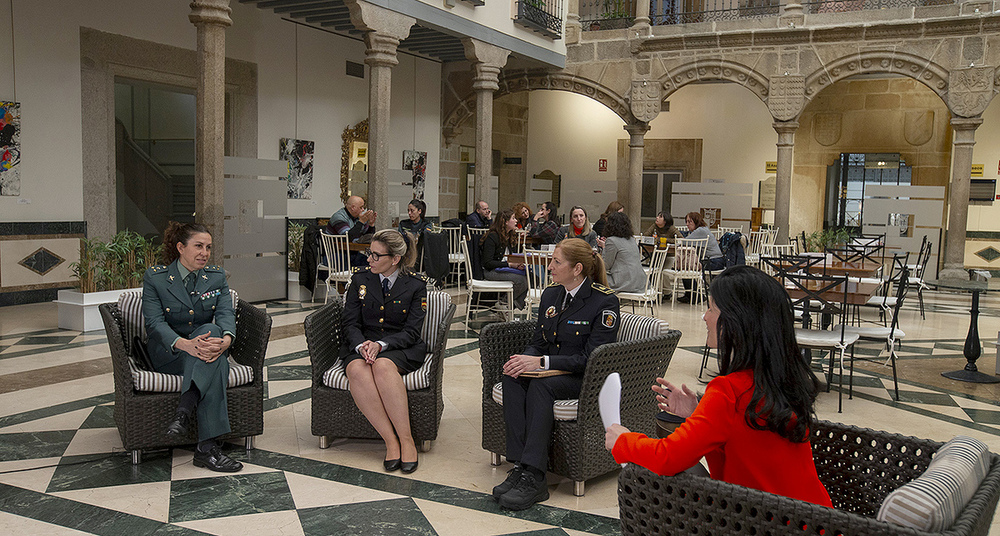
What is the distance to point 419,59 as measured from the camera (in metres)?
13.8

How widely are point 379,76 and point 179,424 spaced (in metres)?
6.42

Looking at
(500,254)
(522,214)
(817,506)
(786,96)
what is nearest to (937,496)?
(817,506)

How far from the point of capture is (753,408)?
1.80 meters

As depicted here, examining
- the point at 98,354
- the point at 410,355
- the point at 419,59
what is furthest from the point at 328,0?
the point at 410,355

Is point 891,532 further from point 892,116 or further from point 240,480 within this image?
point 892,116

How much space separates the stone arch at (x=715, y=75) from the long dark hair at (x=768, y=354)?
11.1 m

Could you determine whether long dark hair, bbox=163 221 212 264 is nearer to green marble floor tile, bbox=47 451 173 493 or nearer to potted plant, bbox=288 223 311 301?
green marble floor tile, bbox=47 451 173 493

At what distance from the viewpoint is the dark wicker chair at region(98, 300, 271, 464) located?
3.46 meters

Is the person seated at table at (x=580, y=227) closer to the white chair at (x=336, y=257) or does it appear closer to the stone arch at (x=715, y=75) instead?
the white chair at (x=336, y=257)

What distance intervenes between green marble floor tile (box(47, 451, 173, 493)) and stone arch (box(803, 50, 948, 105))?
10.9 meters

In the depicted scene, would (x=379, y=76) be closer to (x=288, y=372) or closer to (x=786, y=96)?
(x=288, y=372)

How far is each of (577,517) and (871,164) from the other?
1362cm

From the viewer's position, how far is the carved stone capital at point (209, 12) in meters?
6.88

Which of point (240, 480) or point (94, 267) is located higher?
point (94, 267)
